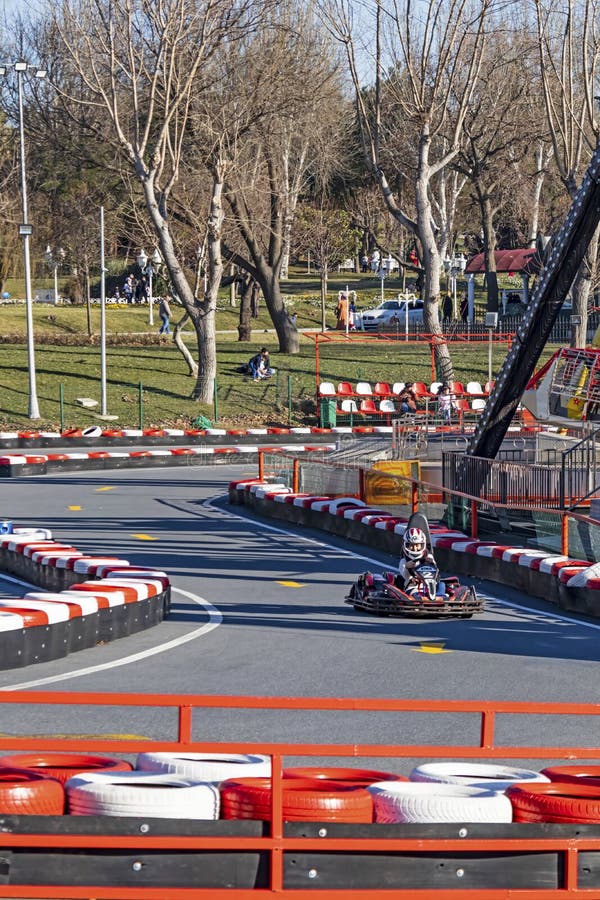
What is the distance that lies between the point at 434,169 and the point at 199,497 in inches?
772

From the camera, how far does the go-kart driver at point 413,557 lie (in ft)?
52.9

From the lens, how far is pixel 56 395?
45.1m

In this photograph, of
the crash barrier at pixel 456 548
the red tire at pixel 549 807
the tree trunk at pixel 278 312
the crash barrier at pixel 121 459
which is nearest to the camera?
the red tire at pixel 549 807

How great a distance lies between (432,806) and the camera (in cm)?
658

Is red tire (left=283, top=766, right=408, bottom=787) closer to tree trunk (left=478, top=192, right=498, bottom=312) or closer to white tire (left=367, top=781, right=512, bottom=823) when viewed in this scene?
white tire (left=367, top=781, right=512, bottom=823)

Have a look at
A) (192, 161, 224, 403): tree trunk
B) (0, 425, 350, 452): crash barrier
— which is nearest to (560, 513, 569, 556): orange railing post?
(0, 425, 350, 452): crash barrier

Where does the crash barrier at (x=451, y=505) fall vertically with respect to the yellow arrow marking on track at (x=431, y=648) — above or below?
above

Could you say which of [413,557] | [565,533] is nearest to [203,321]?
[565,533]

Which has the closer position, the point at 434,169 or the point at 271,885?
the point at 271,885

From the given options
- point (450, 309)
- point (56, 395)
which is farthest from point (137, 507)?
point (450, 309)

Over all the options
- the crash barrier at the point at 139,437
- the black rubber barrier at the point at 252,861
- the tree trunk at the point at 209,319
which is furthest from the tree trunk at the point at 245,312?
the black rubber barrier at the point at 252,861

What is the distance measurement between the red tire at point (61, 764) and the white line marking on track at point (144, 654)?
17.3 ft

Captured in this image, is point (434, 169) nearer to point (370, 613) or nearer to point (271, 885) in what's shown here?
point (370, 613)

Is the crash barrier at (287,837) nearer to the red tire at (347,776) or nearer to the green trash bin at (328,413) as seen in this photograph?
the red tire at (347,776)
